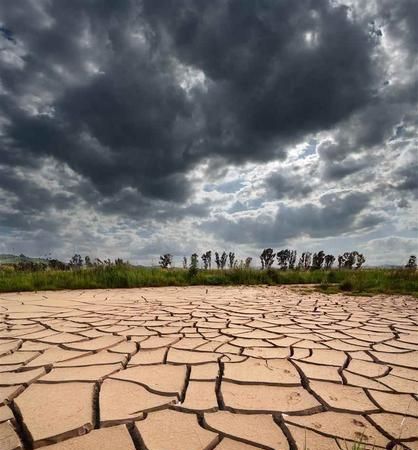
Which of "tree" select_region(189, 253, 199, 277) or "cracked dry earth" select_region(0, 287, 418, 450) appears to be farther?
"tree" select_region(189, 253, 199, 277)

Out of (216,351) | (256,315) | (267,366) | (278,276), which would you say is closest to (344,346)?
(267,366)

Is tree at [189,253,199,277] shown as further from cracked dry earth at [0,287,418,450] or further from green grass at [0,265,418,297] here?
cracked dry earth at [0,287,418,450]

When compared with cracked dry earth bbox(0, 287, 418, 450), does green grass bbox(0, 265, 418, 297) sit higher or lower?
higher

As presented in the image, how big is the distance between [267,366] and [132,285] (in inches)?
251

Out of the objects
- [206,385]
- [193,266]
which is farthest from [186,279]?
[206,385]

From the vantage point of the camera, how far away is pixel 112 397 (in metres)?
1.69

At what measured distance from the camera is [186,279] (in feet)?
29.9

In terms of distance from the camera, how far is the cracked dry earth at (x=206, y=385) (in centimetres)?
138

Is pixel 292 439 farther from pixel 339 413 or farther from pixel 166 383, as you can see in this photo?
pixel 166 383

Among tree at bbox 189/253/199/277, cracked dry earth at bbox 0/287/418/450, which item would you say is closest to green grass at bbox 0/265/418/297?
tree at bbox 189/253/199/277

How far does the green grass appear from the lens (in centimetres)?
741

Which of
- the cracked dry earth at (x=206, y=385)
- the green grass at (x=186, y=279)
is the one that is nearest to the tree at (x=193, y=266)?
the green grass at (x=186, y=279)

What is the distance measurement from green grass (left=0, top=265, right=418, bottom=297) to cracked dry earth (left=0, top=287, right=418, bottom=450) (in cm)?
426

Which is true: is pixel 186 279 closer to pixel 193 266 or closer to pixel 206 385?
pixel 193 266
